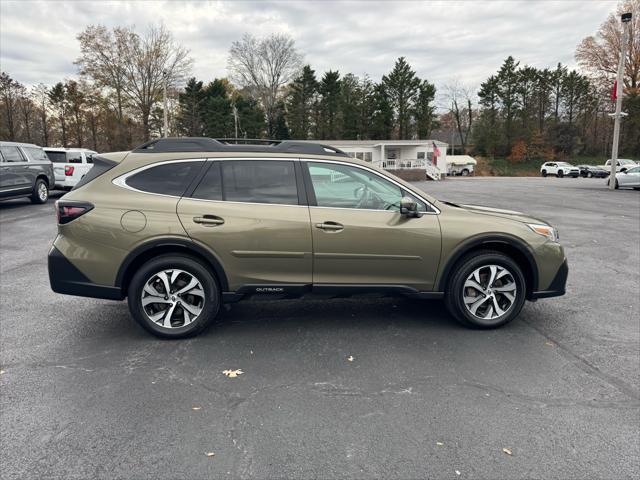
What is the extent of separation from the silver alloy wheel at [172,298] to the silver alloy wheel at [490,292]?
258cm

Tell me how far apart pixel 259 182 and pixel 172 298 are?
4.40 ft

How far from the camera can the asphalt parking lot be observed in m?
2.50

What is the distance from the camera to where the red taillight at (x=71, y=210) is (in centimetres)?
397

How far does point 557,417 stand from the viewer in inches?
116

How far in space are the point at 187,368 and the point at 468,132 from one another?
82.7 metres

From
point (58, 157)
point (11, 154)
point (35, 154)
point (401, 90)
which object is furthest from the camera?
point (401, 90)

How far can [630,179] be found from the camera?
947 inches

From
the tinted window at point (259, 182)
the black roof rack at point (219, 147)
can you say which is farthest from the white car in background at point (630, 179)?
the tinted window at point (259, 182)

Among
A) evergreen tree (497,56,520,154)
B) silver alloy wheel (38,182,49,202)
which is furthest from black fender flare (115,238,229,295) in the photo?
evergreen tree (497,56,520,154)

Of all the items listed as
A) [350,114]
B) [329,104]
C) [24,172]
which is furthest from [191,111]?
[24,172]

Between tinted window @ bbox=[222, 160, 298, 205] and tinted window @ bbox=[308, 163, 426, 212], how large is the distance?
9.4 inches

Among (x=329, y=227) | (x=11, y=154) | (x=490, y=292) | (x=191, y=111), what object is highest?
(x=191, y=111)

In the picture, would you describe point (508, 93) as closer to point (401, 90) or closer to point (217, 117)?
point (401, 90)

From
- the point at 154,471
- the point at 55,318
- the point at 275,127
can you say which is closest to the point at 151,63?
the point at 275,127
